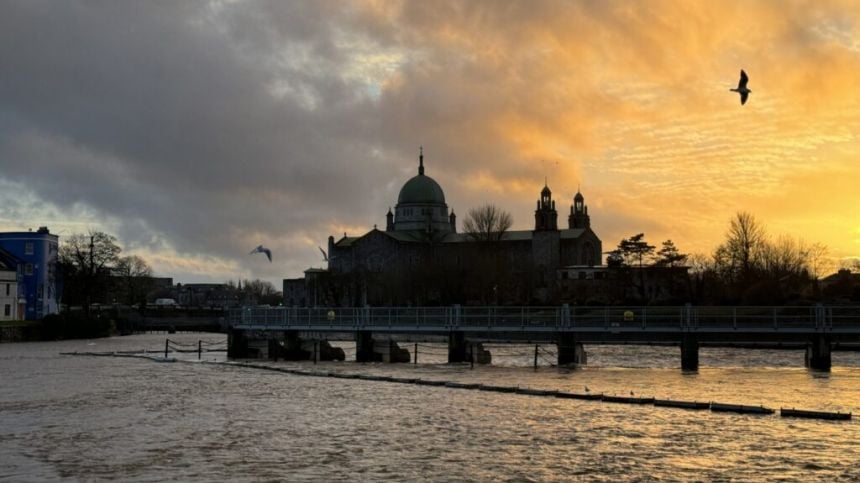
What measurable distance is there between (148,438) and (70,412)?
814 cm

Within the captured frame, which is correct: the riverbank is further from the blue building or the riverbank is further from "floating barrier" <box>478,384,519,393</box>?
"floating barrier" <box>478,384,519,393</box>

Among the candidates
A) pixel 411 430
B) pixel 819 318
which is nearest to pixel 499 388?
pixel 411 430

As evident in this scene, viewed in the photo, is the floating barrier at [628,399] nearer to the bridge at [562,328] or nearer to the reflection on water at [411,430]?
the reflection on water at [411,430]

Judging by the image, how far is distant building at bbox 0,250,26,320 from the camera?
11011cm

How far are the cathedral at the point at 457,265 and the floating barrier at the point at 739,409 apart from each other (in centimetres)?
9395

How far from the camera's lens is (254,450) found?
25.2m

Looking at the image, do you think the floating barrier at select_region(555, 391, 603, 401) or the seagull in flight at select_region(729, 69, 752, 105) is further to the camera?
the floating barrier at select_region(555, 391, 603, 401)

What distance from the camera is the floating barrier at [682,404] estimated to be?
111ft

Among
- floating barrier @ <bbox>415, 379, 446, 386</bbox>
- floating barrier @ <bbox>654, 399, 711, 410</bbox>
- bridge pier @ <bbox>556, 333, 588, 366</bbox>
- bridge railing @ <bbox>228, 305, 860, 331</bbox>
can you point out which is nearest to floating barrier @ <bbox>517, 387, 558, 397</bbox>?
floating barrier @ <bbox>654, 399, 711, 410</bbox>

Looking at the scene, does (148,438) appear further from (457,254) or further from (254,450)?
(457,254)

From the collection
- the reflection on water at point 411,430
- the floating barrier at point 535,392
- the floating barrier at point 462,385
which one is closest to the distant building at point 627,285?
the floating barrier at point 462,385

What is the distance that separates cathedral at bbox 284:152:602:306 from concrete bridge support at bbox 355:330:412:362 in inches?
2503

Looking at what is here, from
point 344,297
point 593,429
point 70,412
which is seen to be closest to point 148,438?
point 70,412

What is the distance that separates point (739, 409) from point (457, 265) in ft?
365
